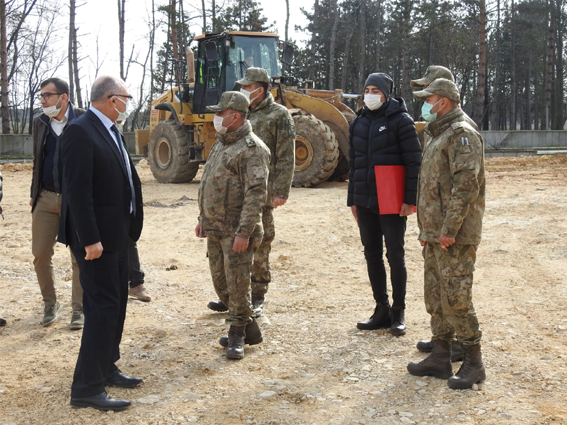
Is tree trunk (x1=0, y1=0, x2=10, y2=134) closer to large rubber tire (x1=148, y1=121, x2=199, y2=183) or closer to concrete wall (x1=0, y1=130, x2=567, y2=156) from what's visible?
concrete wall (x1=0, y1=130, x2=567, y2=156)

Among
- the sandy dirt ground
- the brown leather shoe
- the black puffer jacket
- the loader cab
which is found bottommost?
the sandy dirt ground

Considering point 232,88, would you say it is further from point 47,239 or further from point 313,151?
point 47,239

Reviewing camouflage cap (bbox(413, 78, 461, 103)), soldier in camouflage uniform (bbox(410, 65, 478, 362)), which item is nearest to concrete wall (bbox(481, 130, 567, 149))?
soldier in camouflage uniform (bbox(410, 65, 478, 362))

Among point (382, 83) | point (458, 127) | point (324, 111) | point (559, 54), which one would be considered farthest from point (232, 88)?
point (559, 54)

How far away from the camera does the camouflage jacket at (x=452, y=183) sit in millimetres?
4043

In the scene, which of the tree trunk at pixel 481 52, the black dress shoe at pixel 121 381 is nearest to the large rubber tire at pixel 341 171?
the black dress shoe at pixel 121 381

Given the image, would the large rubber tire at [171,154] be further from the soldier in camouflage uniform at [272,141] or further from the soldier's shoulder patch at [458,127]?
the soldier's shoulder patch at [458,127]

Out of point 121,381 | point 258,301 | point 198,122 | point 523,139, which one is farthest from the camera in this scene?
point 523,139

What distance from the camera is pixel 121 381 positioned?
4266mm

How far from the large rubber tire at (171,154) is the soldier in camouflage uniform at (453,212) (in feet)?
40.0

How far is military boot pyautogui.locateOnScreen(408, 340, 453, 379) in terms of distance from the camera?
14.3ft

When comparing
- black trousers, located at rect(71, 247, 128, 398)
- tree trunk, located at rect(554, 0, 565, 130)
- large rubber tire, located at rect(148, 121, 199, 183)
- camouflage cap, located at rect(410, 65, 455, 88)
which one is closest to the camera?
black trousers, located at rect(71, 247, 128, 398)

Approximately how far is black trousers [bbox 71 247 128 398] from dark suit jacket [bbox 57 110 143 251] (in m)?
0.12

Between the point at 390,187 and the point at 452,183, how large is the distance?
0.96 meters
